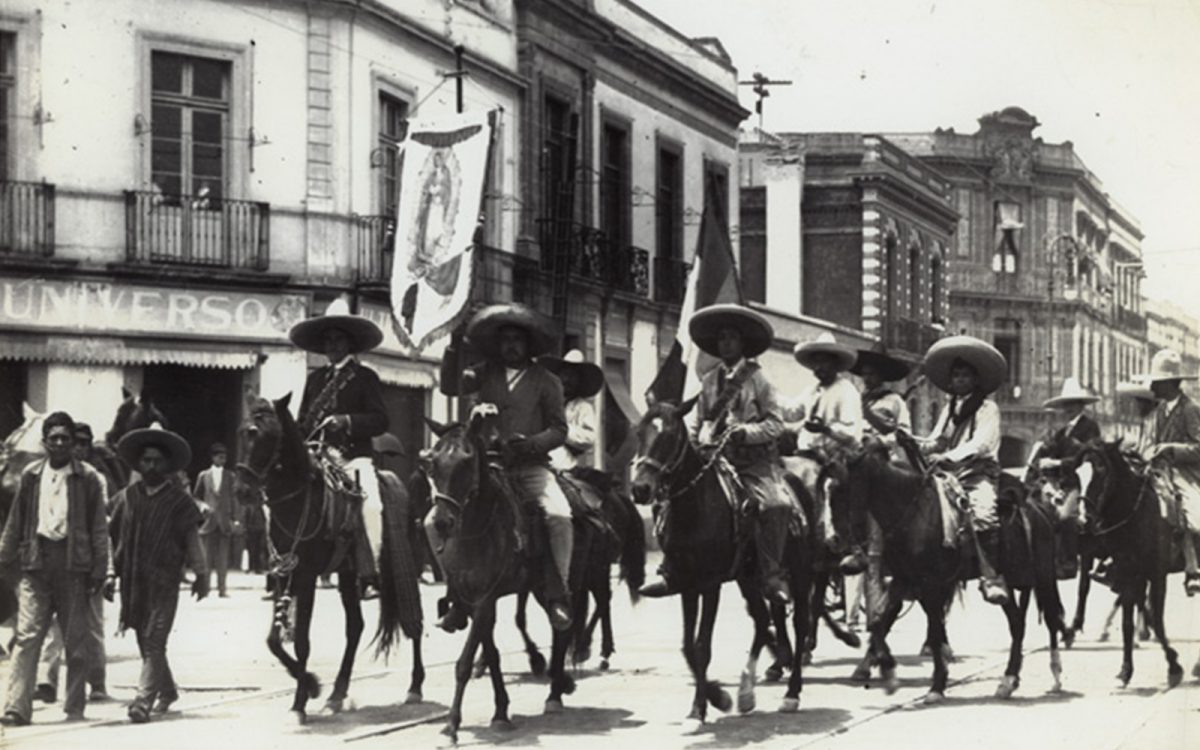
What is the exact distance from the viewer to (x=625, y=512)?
43.4 ft

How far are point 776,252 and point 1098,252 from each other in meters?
13.9

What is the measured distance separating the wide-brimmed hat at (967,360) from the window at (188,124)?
9.00m

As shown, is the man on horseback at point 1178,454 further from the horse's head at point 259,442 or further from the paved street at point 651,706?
the horse's head at point 259,442

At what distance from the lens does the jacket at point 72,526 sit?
1065 cm

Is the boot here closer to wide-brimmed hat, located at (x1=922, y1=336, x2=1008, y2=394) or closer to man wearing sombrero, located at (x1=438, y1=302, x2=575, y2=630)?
wide-brimmed hat, located at (x1=922, y1=336, x2=1008, y2=394)

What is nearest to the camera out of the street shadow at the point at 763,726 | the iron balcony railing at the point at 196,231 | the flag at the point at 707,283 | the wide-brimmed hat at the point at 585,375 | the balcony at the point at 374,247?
the street shadow at the point at 763,726

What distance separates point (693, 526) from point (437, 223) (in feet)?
29.4

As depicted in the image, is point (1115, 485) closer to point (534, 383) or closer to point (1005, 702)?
point (1005, 702)

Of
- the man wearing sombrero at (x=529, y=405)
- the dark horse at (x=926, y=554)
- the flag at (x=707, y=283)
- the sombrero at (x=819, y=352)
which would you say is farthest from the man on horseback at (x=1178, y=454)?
the flag at (x=707, y=283)

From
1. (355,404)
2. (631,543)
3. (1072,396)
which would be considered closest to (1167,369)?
(1072,396)

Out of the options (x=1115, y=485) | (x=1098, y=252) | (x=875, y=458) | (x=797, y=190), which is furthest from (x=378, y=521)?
(x=797, y=190)

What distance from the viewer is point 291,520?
1076 cm

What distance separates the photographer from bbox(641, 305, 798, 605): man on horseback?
11047 mm

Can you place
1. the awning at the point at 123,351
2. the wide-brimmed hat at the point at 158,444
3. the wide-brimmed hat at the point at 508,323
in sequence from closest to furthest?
the wide-brimmed hat at the point at 508,323 < the wide-brimmed hat at the point at 158,444 < the awning at the point at 123,351
